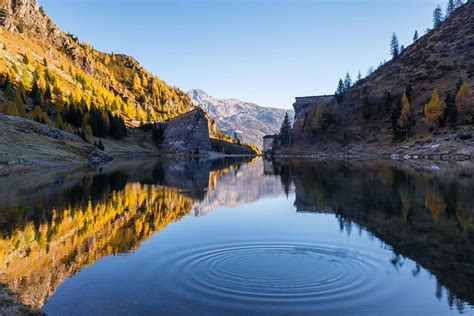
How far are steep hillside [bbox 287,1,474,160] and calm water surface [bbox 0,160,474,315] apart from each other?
8940 cm

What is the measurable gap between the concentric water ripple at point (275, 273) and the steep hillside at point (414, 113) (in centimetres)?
9895

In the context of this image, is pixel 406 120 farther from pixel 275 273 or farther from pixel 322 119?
pixel 275 273

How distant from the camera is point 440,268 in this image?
16.7 metres

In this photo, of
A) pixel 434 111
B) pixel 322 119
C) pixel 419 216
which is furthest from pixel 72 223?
pixel 322 119

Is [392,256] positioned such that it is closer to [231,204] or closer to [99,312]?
[99,312]

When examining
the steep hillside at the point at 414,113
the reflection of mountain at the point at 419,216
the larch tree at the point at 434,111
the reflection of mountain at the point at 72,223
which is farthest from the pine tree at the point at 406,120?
the reflection of mountain at the point at 72,223

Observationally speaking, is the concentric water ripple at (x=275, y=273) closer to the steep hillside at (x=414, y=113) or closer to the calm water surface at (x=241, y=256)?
the calm water surface at (x=241, y=256)

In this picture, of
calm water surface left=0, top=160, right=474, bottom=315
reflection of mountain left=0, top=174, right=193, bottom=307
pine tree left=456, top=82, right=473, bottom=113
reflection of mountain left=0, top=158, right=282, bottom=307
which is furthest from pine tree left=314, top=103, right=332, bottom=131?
reflection of mountain left=0, top=174, right=193, bottom=307

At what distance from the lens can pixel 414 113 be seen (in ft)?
492

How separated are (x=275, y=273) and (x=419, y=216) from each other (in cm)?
1598

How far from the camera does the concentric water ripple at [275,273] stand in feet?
45.0

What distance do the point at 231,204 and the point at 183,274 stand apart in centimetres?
2252

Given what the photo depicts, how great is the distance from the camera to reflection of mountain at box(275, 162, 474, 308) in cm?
1695

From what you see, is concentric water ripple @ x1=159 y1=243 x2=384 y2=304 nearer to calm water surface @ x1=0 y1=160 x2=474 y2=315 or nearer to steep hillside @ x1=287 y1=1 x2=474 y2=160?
calm water surface @ x1=0 y1=160 x2=474 y2=315
